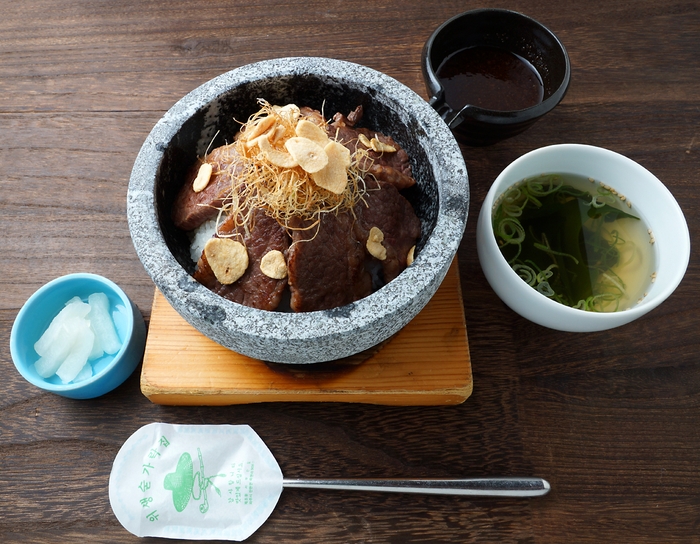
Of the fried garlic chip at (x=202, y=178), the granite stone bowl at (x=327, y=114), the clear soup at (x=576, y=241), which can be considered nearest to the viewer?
the granite stone bowl at (x=327, y=114)

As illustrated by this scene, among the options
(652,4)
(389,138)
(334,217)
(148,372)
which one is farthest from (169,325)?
(652,4)

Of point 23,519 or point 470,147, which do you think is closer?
point 23,519

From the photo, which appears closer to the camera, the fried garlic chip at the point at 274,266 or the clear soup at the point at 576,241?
the fried garlic chip at the point at 274,266

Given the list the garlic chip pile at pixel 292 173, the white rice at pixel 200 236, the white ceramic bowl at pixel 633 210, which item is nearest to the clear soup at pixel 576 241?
the white ceramic bowl at pixel 633 210

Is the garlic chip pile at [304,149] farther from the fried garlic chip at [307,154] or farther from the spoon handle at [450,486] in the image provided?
the spoon handle at [450,486]

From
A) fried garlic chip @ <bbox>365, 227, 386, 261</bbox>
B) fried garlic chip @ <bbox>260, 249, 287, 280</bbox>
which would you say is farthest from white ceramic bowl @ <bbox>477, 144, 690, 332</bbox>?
fried garlic chip @ <bbox>260, 249, 287, 280</bbox>

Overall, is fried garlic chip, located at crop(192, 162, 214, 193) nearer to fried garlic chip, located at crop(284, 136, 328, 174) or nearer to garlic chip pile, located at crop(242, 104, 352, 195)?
garlic chip pile, located at crop(242, 104, 352, 195)

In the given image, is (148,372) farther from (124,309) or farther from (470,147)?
(470,147)
